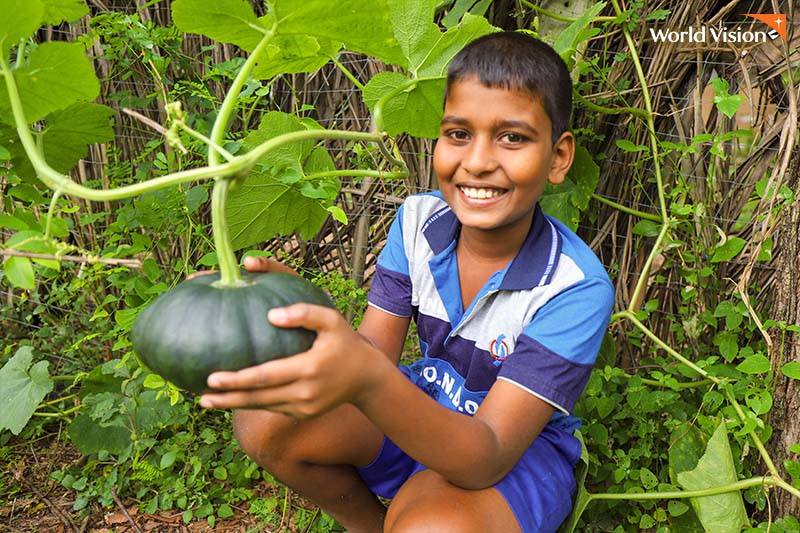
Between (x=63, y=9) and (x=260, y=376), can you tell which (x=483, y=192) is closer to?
(x=260, y=376)

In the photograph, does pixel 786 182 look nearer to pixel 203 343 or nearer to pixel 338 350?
pixel 338 350

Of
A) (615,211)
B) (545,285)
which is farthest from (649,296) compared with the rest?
(545,285)

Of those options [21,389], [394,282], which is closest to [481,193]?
[394,282]

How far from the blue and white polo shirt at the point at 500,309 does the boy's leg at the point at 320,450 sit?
21 cm

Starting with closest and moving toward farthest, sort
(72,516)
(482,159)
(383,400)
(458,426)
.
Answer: (383,400)
(458,426)
(482,159)
(72,516)

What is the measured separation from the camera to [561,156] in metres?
1.41

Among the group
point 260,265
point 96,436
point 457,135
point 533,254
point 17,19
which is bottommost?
point 96,436

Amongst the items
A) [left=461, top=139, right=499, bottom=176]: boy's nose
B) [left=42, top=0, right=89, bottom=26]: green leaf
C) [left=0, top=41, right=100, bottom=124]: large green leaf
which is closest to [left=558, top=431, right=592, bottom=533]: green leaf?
[left=461, top=139, right=499, bottom=176]: boy's nose

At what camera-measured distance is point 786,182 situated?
1.61 m

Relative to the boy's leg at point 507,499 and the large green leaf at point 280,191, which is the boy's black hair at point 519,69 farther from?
the boy's leg at point 507,499

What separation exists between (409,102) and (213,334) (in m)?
0.89

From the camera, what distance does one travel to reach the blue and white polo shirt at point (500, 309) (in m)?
1.27

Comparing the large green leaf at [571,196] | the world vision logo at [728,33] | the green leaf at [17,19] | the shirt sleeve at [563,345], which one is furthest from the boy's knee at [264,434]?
the world vision logo at [728,33]

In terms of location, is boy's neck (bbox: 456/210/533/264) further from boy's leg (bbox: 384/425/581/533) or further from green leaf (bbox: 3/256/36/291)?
green leaf (bbox: 3/256/36/291)
